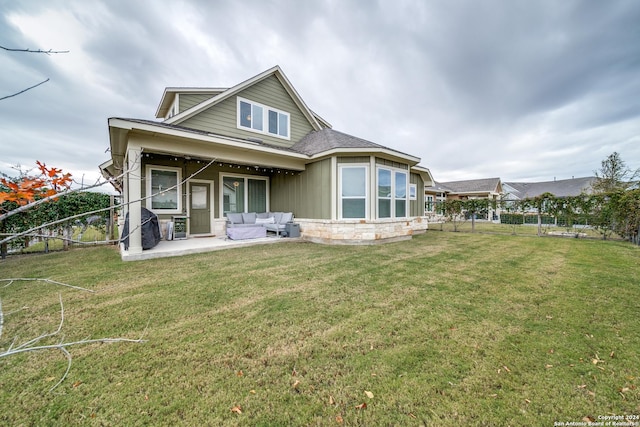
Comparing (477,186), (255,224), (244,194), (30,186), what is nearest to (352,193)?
(255,224)

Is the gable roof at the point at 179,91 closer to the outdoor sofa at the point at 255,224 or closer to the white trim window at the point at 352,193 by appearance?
the outdoor sofa at the point at 255,224

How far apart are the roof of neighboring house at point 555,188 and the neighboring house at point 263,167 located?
101 feet

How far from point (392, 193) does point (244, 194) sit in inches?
236

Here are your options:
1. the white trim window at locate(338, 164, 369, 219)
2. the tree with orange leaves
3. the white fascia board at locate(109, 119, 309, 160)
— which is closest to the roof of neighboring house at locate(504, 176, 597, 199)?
the white trim window at locate(338, 164, 369, 219)

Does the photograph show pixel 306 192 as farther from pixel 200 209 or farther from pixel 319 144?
pixel 200 209

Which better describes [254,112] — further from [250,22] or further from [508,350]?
[508,350]

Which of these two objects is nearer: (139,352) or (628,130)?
(139,352)

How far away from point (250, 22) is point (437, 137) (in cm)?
1510

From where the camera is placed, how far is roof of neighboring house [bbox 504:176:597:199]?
28312 mm

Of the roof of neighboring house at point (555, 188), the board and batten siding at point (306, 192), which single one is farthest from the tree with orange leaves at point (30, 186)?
the roof of neighboring house at point (555, 188)

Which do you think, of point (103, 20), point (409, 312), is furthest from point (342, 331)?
point (103, 20)

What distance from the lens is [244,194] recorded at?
32.9ft

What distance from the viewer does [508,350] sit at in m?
2.27

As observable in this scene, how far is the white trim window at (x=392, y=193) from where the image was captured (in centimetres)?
834
